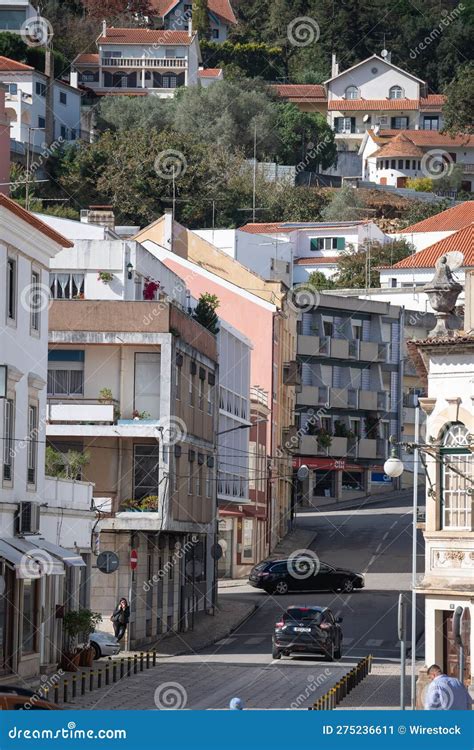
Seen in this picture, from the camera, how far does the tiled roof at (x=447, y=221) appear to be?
144875 mm

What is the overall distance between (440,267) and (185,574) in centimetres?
2307

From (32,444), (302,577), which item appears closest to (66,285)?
(302,577)

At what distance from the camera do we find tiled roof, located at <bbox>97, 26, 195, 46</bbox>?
181625 mm

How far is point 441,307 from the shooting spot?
147ft

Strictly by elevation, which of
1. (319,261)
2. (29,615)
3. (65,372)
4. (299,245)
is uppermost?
(299,245)

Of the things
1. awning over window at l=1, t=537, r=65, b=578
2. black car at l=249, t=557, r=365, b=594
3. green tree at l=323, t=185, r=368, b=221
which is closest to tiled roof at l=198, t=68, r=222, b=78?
green tree at l=323, t=185, r=368, b=221

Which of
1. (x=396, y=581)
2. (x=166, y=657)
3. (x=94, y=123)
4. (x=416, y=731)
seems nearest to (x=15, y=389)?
(x=166, y=657)

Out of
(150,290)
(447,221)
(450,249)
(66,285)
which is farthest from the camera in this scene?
(447,221)

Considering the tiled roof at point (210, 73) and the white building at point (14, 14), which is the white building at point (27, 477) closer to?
the white building at point (14, 14)

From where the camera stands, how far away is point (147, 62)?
18262 cm

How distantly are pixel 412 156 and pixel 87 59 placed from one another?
31141 mm

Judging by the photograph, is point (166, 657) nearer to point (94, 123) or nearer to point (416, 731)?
point (416, 731)

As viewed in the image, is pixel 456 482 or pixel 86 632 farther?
pixel 86 632

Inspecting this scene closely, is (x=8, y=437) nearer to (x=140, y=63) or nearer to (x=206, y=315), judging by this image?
(x=206, y=315)
